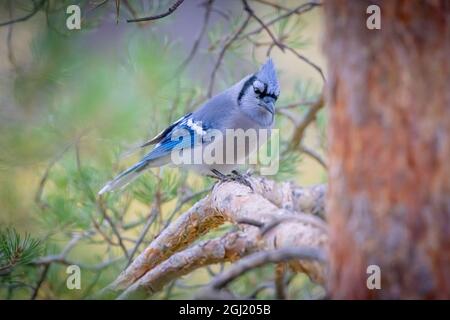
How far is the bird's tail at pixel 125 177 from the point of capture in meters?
1.29

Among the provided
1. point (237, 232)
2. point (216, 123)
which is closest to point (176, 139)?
point (216, 123)

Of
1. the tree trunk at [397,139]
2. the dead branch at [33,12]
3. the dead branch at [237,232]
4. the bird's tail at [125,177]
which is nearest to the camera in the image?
the tree trunk at [397,139]

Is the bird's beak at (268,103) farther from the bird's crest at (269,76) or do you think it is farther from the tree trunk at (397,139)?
the tree trunk at (397,139)

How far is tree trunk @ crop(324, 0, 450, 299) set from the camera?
0.65m

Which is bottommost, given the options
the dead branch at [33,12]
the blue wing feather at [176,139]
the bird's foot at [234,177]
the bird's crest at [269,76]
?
the bird's foot at [234,177]

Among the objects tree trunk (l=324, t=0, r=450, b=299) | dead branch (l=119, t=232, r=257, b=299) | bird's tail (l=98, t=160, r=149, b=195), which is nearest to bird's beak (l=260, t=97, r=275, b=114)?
bird's tail (l=98, t=160, r=149, b=195)

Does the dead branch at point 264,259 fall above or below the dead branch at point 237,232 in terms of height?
below

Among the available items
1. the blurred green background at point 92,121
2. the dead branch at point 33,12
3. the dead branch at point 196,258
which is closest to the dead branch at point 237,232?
the dead branch at point 196,258

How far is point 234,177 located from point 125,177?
0.72 feet

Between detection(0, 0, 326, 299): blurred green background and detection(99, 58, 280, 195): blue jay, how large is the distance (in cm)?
4

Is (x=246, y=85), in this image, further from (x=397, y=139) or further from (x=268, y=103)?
(x=397, y=139)

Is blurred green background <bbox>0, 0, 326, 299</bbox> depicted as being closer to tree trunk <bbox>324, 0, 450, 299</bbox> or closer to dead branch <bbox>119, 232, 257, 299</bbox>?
dead branch <bbox>119, 232, 257, 299</bbox>

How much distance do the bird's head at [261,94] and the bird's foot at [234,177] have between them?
0.44ft

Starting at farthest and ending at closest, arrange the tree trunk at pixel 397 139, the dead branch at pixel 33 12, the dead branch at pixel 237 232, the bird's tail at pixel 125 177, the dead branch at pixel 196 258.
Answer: the bird's tail at pixel 125 177, the dead branch at pixel 33 12, the dead branch at pixel 196 258, the dead branch at pixel 237 232, the tree trunk at pixel 397 139
